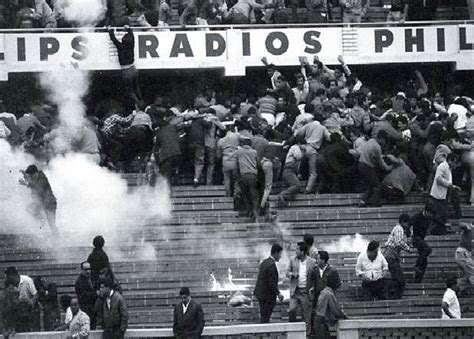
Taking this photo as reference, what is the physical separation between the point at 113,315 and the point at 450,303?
16.8 ft

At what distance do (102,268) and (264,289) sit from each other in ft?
7.99

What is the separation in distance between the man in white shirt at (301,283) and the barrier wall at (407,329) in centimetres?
68

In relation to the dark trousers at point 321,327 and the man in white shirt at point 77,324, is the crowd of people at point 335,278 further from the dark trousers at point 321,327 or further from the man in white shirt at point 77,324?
the man in white shirt at point 77,324

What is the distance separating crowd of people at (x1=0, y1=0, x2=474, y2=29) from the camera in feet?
129

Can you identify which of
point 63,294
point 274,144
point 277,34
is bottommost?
point 63,294

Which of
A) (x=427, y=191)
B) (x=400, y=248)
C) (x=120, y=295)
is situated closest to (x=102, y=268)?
(x=120, y=295)

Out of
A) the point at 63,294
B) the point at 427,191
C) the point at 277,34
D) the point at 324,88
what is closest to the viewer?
the point at 63,294

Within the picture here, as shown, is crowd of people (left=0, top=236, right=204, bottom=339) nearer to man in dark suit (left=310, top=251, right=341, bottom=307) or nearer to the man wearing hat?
man in dark suit (left=310, top=251, right=341, bottom=307)

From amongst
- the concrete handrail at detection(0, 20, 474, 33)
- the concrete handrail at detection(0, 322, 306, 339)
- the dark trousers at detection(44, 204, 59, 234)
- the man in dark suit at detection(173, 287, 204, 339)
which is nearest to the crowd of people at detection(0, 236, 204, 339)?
the man in dark suit at detection(173, 287, 204, 339)

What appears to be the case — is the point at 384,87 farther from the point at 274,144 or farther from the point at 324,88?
the point at 274,144

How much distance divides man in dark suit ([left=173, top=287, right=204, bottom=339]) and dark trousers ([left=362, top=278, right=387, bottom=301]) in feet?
12.0

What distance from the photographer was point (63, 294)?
101ft

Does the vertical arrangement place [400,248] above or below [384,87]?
below

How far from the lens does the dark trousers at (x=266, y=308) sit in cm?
2925
